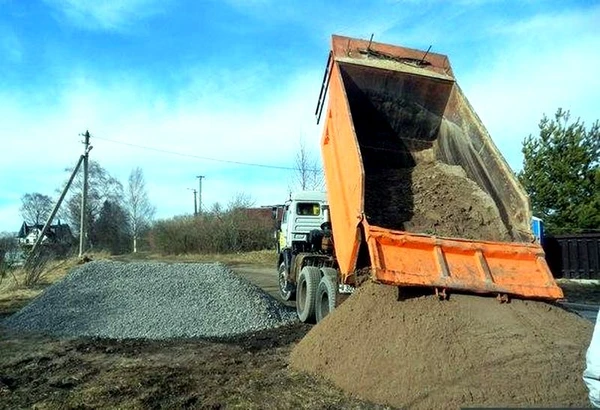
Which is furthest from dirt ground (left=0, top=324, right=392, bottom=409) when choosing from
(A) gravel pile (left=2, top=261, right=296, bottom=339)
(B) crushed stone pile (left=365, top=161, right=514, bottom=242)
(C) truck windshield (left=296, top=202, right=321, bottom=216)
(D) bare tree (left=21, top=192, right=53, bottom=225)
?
(D) bare tree (left=21, top=192, right=53, bottom=225)

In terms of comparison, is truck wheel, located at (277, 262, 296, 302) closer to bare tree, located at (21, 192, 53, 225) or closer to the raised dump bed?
the raised dump bed

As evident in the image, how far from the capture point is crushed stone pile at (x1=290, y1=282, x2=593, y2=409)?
204 inches

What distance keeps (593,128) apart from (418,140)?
63.5 ft

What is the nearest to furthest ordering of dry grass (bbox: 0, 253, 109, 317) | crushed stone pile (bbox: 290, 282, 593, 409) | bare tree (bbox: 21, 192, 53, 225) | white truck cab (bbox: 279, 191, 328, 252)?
crushed stone pile (bbox: 290, 282, 593, 409)
white truck cab (bbox: 279, 191, 328, 252)
dry grass (bbox: 0, 253, 109, 317)
bare tree (bbox: 21, 192, 53, 225)

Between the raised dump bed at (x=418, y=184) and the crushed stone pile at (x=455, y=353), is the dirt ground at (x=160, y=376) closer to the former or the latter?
the crushed stone pile at (x=455, y=353)

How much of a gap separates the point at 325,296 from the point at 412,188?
2.86 meters

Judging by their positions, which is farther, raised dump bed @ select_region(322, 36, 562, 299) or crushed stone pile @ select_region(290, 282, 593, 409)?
raised dump bed @ select_region(322, 36, 562, 299)

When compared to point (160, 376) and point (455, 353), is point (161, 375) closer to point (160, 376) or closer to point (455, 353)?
point (160, 376)

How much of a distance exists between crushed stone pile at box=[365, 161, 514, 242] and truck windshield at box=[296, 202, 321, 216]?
666cm

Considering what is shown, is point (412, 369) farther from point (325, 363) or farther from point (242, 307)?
point (242, 307)

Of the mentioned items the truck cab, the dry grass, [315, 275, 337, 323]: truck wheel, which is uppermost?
the truck cab

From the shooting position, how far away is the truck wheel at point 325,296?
9.98 meters

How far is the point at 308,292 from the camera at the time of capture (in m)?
11.3

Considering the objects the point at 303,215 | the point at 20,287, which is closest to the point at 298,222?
the point at 303,215
